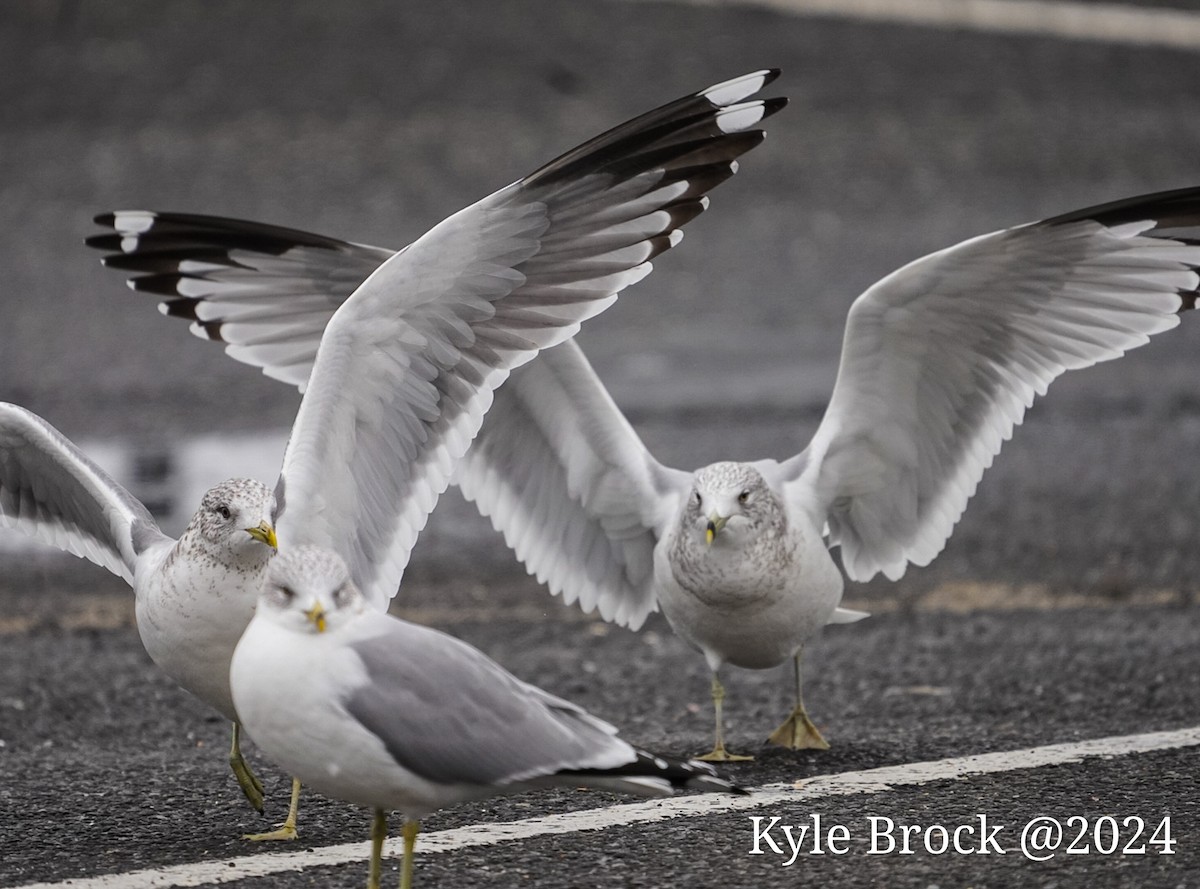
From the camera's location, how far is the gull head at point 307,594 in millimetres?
3689

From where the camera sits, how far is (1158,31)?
20812mm

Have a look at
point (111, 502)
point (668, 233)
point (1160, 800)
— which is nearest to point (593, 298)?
point (668, 233)

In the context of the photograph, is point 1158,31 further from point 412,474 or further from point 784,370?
point 412,474

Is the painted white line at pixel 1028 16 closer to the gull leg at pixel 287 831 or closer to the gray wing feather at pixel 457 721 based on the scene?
the gull leg at pixel 287 831

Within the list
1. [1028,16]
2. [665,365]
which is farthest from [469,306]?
[1028,16]

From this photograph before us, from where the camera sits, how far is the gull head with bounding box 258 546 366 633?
3.69m

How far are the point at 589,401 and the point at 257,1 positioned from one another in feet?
53.2

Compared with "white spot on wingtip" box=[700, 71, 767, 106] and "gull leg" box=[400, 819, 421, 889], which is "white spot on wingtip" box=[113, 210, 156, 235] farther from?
"gull leg" box=[400, 819, 421, 889]

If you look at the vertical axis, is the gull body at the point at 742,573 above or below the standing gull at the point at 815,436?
below

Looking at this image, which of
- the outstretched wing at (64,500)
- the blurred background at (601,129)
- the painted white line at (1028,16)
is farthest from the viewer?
the painted white line at (1028,16)

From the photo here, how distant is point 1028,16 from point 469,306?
56.8ft

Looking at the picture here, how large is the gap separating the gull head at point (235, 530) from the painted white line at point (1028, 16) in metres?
17.4

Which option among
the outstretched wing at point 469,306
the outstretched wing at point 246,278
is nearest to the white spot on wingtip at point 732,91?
the outstretched wing at point 469,306

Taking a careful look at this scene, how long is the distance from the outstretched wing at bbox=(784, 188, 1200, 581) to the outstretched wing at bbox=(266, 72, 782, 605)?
78 centimetres
